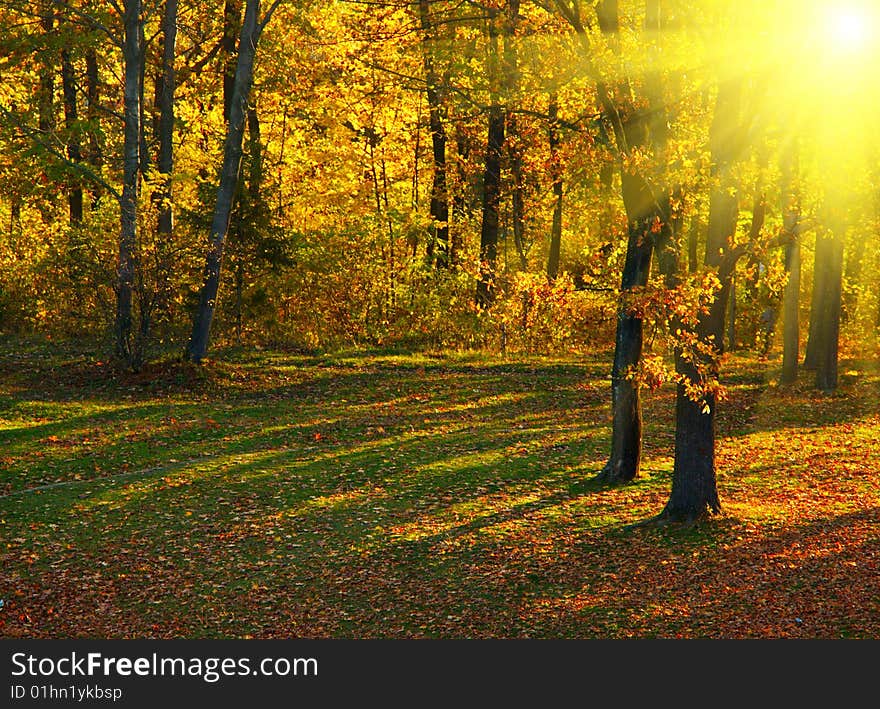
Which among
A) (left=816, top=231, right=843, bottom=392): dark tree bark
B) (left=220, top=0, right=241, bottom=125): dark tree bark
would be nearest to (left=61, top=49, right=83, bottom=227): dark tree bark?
(left=220, top=0, right=241, bottom=125): dark tree bark

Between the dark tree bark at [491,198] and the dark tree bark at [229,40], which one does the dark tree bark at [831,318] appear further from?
the dark tree bark at [229,40]

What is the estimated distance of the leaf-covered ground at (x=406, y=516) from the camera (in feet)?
27.1

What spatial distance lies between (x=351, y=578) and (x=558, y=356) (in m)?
15.5

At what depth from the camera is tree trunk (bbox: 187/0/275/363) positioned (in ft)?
66.9

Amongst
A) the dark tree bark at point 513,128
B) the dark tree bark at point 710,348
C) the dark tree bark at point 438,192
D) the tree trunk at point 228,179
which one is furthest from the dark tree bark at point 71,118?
the dark tree bark at point 710,348

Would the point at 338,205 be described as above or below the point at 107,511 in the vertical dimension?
above

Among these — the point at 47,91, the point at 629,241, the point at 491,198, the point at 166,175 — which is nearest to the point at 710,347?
the point at 629,241

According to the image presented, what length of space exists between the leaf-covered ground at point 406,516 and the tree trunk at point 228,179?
4.99 feet

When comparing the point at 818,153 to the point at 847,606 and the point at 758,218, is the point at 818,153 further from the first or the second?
the point at 847,606

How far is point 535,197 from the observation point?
27234mm

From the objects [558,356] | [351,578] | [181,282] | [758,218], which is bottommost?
[351,578]

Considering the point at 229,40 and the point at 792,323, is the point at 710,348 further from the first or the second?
the point at 229,40

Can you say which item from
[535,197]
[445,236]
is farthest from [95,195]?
[535,197]

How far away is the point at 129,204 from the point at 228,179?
2169mm
